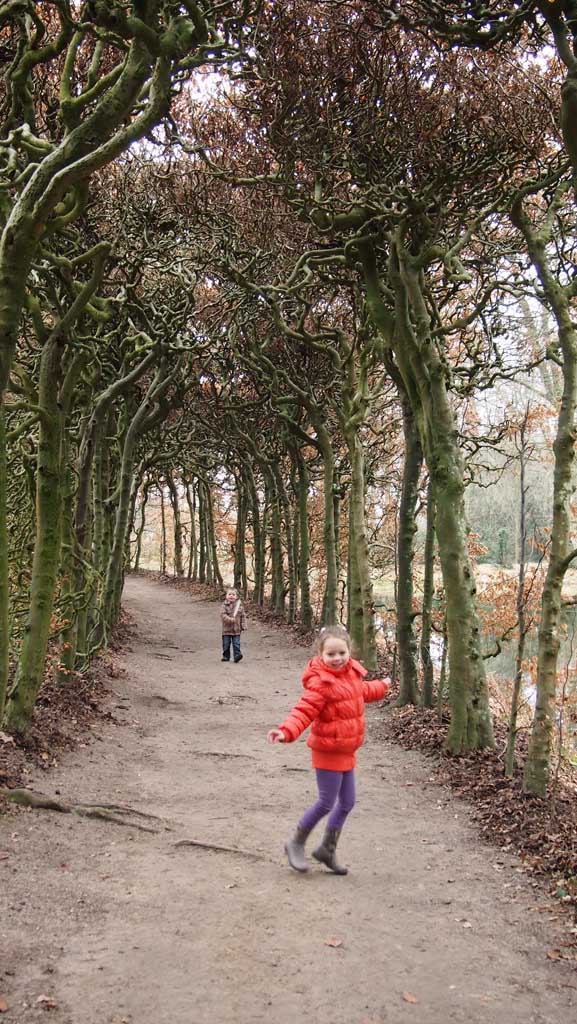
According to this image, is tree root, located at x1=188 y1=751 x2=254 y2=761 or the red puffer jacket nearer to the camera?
the red puffer jacket

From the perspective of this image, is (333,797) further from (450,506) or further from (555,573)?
(450,506)

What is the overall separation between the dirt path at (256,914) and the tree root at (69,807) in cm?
14

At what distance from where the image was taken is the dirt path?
3859 millimetres

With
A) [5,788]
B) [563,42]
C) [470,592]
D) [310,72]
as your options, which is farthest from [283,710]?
[563,42]

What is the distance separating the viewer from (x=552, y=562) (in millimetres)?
7102

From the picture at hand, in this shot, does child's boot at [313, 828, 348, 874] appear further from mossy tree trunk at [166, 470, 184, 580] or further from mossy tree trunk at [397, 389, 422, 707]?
mossy tree trunk at [166, 470, 184, 580]

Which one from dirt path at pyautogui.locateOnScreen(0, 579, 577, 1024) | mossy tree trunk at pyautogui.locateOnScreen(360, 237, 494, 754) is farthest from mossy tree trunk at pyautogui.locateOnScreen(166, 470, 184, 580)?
dirt path at pyautogui.locateOnScreen(0, 579, 577, 1024)

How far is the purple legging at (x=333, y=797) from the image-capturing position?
215 inches

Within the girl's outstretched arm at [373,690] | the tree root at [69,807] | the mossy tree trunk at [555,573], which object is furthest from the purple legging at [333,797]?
the mossy tree trunk at [555,573]

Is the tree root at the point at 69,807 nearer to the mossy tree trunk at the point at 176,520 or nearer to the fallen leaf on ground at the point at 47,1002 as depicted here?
the fallen leaf on ground at the point at 47,1002

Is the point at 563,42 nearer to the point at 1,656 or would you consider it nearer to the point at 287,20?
the point at 287,20

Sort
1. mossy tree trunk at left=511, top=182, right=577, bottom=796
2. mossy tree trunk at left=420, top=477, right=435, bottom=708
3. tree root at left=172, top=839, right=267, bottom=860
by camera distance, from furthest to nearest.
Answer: mossy tree trunk at left=420, top=477, right=435, bottom=708, mossy tree trunk at left=511, top=182, right=577, bottom=796, tree root at left=172, top=839, right=267, bottom=860

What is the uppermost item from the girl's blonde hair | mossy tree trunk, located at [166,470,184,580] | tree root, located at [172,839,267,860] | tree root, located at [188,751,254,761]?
mossy tree trunk, located at [166,470,184,580]

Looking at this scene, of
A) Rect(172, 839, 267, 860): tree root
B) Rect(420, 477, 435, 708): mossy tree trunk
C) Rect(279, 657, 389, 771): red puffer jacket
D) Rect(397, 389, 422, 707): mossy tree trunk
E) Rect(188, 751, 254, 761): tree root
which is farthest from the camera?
Result: Rect(397, 389, 422, 707): mossy tree trunk
